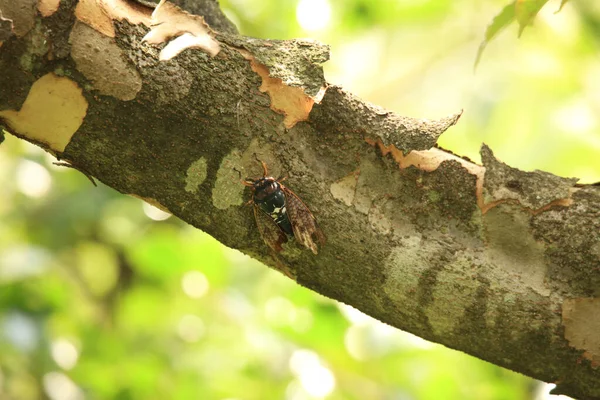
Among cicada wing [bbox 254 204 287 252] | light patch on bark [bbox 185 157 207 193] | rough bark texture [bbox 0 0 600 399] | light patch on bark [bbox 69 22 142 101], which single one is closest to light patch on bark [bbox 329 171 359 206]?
rough bark texture [bbox 0 0 600 399]

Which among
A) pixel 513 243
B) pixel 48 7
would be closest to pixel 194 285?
pixel 513 243

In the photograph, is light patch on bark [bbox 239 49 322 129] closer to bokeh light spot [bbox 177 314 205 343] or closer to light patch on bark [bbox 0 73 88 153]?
light patch on bark [bbox 0 73 88 153]

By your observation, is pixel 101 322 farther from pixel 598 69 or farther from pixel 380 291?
pixel 598 69

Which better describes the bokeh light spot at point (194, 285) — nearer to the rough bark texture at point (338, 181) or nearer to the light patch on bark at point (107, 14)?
the rough bark texture at point (338, 181)

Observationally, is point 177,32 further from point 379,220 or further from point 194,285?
point 194,285

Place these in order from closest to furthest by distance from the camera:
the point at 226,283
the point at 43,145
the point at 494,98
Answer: the point at 43,145, the point at 226,283, the point at 494,98

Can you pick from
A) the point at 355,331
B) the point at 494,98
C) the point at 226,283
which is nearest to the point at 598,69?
the point at 494,98

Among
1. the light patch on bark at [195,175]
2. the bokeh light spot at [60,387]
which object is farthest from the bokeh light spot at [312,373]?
the light patch on bark at [195,175]
